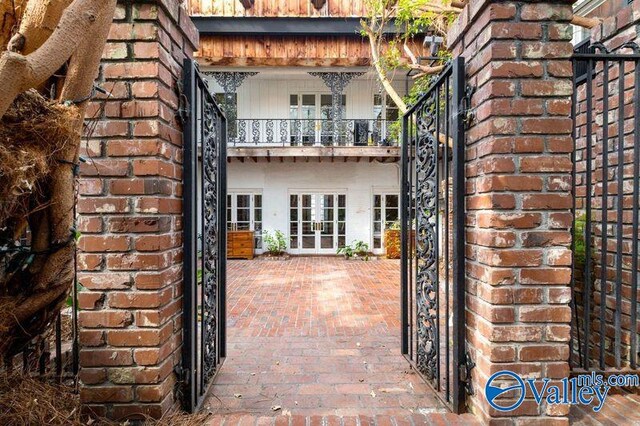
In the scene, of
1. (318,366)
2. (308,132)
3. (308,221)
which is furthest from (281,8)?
(318,366)

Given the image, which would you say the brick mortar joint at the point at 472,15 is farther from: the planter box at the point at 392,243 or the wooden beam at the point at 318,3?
the planter box at the point at 392,243

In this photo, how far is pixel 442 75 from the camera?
1992 mm

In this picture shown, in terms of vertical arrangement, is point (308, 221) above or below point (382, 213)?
below

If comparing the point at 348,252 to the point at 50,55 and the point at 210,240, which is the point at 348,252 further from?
the point at 50,55

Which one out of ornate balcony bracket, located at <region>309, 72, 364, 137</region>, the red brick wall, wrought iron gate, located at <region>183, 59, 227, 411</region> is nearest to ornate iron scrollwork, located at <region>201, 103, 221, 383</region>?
wrought iron gate, located at <region>183, 59, 227, 411</region>

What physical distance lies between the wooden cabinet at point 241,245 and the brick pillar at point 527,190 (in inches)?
350

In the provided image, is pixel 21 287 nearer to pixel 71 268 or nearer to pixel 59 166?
pixel 71 268

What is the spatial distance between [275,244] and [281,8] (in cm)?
642

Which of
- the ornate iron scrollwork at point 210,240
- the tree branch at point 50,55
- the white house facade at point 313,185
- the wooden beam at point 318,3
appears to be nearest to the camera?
the tree branch at point 50,55

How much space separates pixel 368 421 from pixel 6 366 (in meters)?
1.67

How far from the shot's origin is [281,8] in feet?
30.1

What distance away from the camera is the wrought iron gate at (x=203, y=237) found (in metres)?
1.83

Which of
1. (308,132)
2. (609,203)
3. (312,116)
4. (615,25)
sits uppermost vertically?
(312,116)

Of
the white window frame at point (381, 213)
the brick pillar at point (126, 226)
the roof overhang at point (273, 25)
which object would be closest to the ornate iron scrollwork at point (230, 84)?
the roof overhang at point (273, 25)
